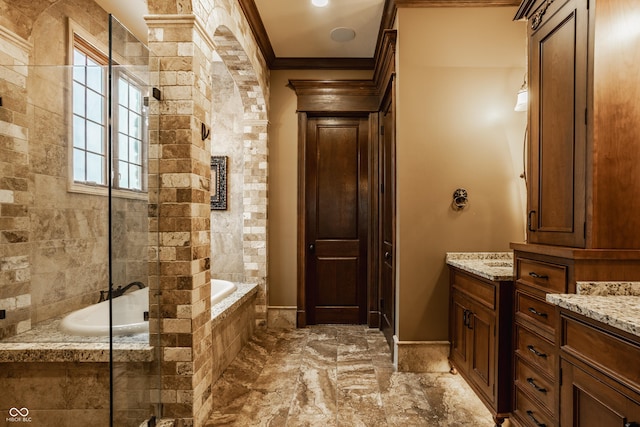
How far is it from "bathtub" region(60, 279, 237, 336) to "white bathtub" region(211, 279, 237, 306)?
87 cm

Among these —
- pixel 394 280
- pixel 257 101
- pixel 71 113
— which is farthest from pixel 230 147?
pixel 394 280

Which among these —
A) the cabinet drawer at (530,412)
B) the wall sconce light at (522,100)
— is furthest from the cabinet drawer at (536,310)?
the wall sconce light at (522,100)

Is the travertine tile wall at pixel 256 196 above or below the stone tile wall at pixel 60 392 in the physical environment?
above

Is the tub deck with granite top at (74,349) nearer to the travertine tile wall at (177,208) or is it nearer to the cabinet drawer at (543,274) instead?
the travertine tile wall at (177,208)

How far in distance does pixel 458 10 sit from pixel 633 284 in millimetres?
2321

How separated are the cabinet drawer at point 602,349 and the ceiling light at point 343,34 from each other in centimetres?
300

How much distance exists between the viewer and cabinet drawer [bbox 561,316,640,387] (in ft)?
3.45

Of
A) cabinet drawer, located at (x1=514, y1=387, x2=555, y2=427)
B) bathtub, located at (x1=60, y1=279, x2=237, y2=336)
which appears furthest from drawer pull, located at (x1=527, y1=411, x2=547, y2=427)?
bathtub, located at (x1=60, y1=279, x2=237, y2=336)

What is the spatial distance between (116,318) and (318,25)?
2934mm

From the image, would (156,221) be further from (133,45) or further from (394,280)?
(394,280)

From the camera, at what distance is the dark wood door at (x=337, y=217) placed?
400 centimetres

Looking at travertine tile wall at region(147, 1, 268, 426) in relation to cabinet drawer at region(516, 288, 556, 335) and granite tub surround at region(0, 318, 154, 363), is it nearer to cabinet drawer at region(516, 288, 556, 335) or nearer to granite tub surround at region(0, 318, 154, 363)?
granite tub surround at region(0, 318, 154, 363)
